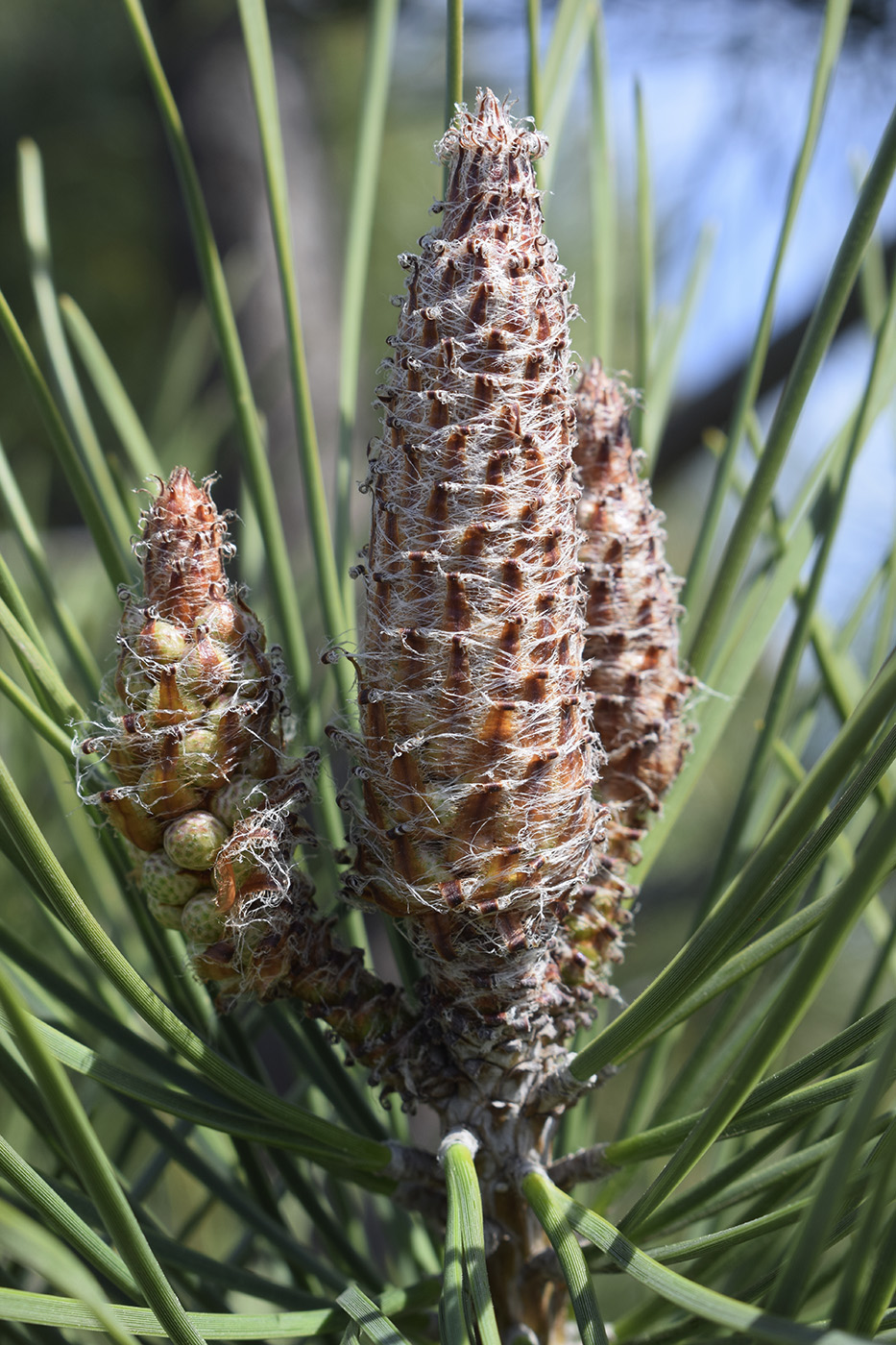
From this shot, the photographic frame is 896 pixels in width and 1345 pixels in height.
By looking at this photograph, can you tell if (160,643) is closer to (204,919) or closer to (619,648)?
(204,919)

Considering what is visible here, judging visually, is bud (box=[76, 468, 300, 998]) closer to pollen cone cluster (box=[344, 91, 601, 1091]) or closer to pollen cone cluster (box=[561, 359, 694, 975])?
pollen cone cluster (box=[344, 91, 601, 1091])

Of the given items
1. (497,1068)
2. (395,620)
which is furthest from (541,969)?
(395,620)

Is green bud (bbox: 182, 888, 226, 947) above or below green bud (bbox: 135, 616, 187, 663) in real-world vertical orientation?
below

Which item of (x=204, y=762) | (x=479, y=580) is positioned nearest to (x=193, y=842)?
(x=204, y=762)

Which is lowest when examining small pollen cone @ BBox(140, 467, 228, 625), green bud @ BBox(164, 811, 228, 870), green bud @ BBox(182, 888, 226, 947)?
green bud @ BBox(182, 888, 226, 947)

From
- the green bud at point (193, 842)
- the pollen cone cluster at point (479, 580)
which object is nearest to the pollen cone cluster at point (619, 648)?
the pollen cone cluster at point (479, 580)

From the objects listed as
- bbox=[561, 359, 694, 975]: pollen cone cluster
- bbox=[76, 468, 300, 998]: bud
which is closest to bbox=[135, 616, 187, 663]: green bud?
bbox=[76, 468, 300, 998]: bud

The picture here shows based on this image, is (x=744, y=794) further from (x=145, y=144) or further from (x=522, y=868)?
(x=145, y=144)
